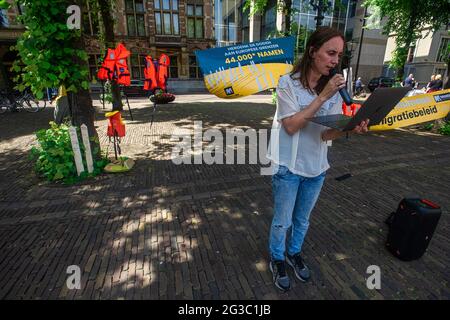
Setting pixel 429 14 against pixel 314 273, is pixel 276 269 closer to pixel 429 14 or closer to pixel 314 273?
pixel 314 273

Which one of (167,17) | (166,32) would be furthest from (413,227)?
(167,17)

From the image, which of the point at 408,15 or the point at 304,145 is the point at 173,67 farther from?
the point at 304,145

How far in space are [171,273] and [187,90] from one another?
30350mm

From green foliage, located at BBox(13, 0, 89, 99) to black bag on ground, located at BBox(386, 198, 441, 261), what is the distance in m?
5.51

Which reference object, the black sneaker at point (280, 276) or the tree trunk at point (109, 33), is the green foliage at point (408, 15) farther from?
the black sneaker at point (280, 276)

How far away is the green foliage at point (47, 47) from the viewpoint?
419 centimetres

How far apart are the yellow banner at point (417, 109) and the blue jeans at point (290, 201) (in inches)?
281

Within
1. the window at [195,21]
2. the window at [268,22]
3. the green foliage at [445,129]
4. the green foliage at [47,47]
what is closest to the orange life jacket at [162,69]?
the green foliage at [47,47]

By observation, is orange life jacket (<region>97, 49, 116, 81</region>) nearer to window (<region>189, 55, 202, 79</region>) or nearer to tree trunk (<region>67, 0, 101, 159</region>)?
tree trunk (<region>67, 0, 101, 159</region>)

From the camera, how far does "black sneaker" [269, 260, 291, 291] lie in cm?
245

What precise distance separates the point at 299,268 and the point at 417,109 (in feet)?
Answer: 27.0

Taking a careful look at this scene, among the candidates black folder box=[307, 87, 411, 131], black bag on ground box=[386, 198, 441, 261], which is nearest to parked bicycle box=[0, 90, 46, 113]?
black folder box=[307, 87, 411, 131]

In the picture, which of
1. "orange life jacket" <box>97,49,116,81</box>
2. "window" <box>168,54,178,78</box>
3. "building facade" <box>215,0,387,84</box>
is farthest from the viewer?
"building facade" <box>215,0,387,84</box>

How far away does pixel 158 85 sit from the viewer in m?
7.45
